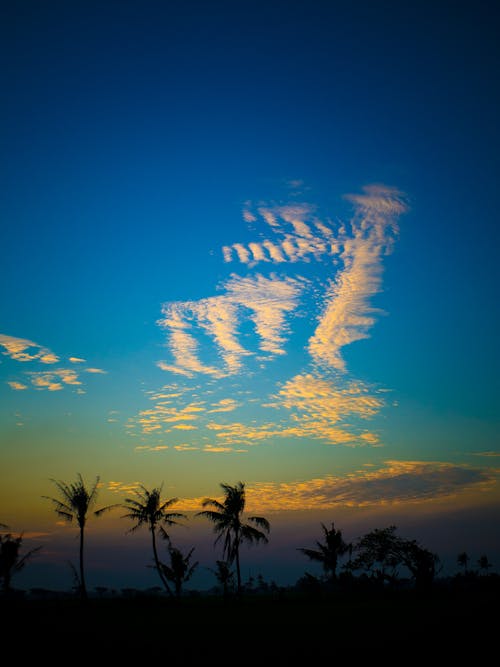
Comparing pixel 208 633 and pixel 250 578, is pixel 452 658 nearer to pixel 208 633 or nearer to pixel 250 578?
pixel 208 633

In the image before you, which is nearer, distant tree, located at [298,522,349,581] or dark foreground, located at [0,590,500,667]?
dark foreground, located at [0,590,500,667]

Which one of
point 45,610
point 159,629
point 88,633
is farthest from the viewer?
point 45,610

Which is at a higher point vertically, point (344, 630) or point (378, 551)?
point (344, 630)

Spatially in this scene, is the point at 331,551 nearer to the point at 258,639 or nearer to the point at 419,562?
the point at 419,562

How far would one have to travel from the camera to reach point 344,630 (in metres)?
19.2

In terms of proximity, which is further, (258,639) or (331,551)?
(331,551)

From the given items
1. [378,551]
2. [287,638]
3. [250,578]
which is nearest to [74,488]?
[287,638]

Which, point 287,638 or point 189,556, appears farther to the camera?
point 189,556

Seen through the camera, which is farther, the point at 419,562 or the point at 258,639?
the point at 419,562

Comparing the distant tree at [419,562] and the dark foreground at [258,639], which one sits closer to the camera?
the dark foreground at [258,639]

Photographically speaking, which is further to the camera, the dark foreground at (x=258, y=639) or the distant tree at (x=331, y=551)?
the distant tree at (x=331, y=551)

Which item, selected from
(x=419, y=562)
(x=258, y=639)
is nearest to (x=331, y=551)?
(x=419, y=562)

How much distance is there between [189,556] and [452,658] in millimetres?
50632

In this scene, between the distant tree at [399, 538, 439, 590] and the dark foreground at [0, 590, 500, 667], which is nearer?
the dark foreground at [0, 590, 500, 667]
